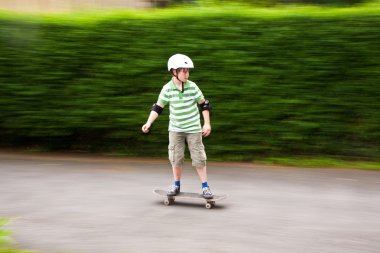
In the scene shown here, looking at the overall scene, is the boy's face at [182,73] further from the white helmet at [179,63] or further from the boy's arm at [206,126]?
the boy's arm at [206,126]

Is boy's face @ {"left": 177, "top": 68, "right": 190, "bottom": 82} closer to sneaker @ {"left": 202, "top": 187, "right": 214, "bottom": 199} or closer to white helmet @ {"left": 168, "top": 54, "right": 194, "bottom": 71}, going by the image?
white helmet @ {"left": 168, "top": 54, "right": 194, "bottom": 71}

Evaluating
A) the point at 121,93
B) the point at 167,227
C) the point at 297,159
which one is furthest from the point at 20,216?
the point at 297,159

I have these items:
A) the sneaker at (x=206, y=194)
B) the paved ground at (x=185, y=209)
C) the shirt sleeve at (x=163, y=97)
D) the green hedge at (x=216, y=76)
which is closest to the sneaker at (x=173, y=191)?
the paved ground at (x=185, y=209)

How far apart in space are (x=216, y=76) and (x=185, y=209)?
10.0ft

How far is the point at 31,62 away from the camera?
407 inches

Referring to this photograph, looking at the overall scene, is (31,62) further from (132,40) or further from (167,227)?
(167,227)

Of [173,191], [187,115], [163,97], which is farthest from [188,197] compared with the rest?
[163,97]

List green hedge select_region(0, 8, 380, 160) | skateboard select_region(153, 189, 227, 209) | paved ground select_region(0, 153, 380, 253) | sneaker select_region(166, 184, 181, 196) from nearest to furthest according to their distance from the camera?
1. paved ground select_region(0, 153, 380, 253)
2. skateboard select_region(153, 189, 227, 209)
3. sneaker select_region(166, 184, 181, 196)
4. green hedge select_region(0, 8, 380, 160)

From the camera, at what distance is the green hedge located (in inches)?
370

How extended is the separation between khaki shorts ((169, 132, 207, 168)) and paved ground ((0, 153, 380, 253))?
1.75 ft

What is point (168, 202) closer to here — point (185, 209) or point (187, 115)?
point (185, 209)

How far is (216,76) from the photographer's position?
972 cm

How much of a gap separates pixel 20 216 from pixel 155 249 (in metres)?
1.98

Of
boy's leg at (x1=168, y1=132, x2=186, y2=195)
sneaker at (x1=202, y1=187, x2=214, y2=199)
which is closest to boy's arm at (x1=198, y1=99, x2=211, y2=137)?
boy's leg at (x1=168, y1=132, x2=186, y2=195)
